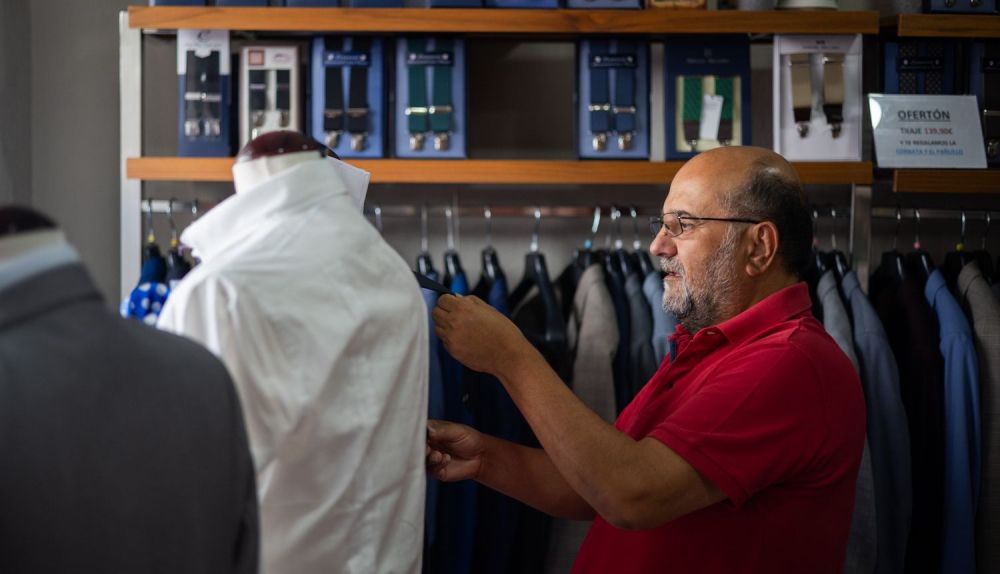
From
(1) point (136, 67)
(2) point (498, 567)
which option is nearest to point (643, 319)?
(2) point (498, 567)

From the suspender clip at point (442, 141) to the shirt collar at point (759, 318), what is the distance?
1.49m

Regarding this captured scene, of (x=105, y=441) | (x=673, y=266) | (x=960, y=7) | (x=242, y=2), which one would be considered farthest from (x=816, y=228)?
(x=105, y=441)

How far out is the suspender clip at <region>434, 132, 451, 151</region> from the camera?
3.30 m

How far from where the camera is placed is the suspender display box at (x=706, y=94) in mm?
3365

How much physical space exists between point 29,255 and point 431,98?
244cm

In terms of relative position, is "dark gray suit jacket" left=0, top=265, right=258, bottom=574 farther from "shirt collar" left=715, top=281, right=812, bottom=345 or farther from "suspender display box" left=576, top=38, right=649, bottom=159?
"suspender display box" left=576, top=38, right=649, bottom=159

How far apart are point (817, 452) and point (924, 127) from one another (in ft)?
6.03

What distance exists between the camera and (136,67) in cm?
338

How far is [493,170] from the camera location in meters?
3.23

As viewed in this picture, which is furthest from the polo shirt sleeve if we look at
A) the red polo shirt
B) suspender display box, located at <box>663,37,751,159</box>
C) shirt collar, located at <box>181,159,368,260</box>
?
suspender display box, located at <box>663,37,751,159</box>

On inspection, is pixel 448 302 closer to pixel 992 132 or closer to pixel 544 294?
pixel 544 294

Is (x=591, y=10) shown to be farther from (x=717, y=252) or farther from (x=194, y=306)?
(x=194, y=306)

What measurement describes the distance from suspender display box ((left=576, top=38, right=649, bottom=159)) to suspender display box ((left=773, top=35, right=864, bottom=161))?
0.41m

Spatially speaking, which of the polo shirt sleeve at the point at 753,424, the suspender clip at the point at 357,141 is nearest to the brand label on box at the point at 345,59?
the suspender clip at the point at 357,141
